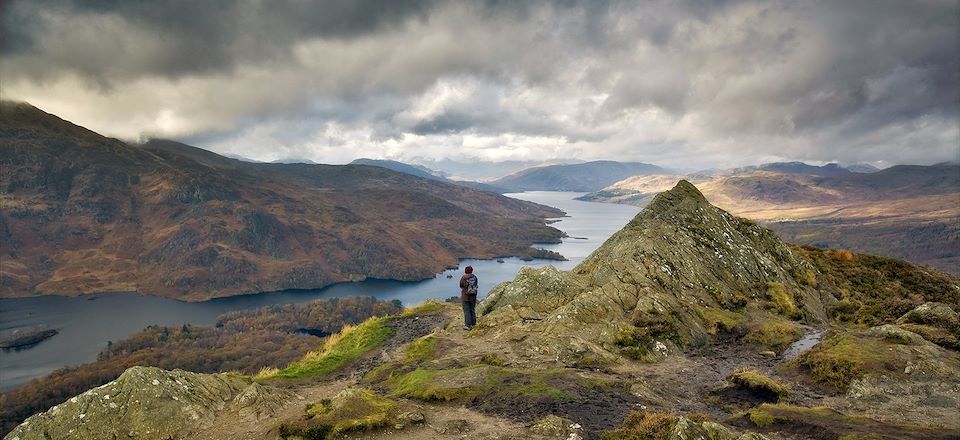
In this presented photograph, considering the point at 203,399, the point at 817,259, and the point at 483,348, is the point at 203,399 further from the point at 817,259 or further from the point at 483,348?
the point at 817,259

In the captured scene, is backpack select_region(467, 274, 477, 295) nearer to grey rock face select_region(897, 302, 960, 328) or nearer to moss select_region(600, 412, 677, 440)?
moss select_region(600, 412, 677, 440)

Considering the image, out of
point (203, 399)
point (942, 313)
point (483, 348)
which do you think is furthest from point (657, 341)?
point (203, 399)

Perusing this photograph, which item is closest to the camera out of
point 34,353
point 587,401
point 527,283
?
point 587,401

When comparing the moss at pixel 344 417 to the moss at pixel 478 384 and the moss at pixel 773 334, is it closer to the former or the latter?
the moss at pixel 478 384

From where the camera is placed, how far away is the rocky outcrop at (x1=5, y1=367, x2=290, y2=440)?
15.2 metres

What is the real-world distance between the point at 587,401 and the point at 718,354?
11829mm

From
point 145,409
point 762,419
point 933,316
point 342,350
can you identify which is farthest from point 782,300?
point 145,409

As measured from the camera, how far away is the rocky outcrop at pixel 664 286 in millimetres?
25922

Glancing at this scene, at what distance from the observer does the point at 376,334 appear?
32969 mm

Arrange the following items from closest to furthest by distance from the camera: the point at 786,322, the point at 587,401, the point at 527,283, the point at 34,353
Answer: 1. the point at 587,401
2. the point at 786,322
3. the point at 527,283
4. the point at 34,353

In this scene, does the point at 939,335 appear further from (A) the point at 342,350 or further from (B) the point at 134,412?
(B) the point at 134,412

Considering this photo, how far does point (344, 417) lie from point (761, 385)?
605 inches

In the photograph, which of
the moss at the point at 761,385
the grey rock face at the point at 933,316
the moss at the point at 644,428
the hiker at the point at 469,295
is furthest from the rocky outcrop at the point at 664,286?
the moss at the point at 644,428

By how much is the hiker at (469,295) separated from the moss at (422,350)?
2.90 metres
